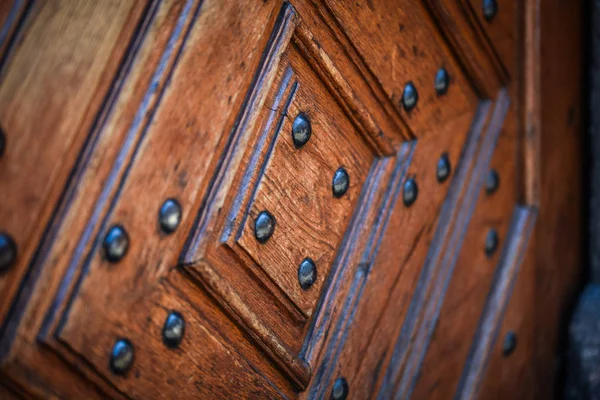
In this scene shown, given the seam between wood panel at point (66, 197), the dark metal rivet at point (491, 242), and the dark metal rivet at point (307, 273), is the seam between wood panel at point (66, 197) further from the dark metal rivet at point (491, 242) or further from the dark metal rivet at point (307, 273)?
the dark metal rivet at point (491, 242)

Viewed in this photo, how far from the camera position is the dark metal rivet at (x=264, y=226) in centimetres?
90

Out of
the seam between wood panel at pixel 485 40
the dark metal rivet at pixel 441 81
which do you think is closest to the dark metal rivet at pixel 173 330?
the dark metal rivet at pixel 441 81

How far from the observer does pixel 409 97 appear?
1092 millimetres

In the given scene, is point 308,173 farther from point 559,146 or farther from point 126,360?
point 559,146

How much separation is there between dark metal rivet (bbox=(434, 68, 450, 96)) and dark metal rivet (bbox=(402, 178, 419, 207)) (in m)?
0.17

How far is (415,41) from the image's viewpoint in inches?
43.4

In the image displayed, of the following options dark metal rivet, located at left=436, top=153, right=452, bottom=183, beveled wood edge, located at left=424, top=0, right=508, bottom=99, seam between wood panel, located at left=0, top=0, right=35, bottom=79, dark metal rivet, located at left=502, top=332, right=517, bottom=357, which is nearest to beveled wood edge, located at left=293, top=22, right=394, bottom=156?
dark metal rivet, located at left=436, top=153, right=452, bottom=183

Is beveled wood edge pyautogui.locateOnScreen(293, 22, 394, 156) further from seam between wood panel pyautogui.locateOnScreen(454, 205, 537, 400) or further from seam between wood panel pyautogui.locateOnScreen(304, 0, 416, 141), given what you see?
seam between wood panel pyautogui.locateOnScreen(454, 205, 537, 400)

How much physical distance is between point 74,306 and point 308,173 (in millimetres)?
369

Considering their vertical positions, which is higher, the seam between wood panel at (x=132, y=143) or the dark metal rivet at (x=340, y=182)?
the dark metal rivet at (x=340, y=182)

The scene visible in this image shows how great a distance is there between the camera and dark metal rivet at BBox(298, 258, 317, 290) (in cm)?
96

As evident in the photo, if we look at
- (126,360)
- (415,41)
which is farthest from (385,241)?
(126,360)

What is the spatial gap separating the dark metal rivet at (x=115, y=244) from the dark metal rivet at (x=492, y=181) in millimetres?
725

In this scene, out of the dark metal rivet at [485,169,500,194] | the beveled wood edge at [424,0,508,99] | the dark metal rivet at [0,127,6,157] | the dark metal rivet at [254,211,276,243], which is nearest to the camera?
the dark metal rivet at [0,127,6,157]
